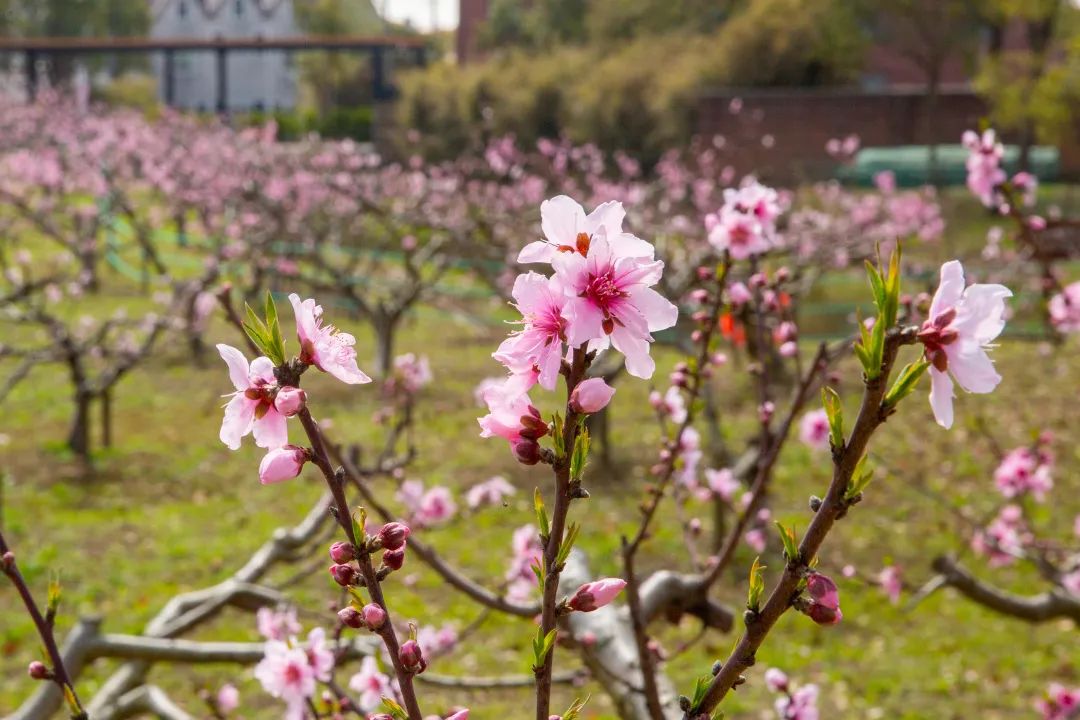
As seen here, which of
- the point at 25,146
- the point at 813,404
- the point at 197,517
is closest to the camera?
the point at 197,517

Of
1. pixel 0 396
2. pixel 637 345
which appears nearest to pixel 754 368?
pixel 637 345

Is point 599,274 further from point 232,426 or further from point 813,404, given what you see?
point 813,404

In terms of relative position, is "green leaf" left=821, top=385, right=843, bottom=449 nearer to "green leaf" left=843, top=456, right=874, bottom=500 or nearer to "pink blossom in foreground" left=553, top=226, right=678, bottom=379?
"green leaf" left=843, top=456, right=874, bottom=500

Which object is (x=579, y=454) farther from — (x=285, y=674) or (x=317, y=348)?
(x=285, y=674)

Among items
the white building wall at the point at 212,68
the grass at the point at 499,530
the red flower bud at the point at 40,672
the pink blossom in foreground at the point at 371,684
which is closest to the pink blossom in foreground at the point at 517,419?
the red flower bud at the point at 40,672

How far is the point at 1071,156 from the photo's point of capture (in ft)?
91.3

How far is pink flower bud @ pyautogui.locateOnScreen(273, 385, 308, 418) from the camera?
972mm

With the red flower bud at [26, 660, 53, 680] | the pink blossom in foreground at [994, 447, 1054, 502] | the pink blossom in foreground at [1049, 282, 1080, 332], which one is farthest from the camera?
the pink blossom in foreground at [994, 447, 1054, 502]

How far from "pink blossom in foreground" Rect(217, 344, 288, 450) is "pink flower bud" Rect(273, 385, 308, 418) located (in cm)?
7

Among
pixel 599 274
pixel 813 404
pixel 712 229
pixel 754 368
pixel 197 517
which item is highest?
pixel 599 274

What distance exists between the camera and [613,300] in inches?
39.5

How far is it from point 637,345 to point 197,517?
7461 millimetres

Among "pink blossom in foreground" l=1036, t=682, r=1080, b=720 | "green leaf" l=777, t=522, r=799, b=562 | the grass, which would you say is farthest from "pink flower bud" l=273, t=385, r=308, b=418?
"pink blossom in foreground" l=1036, t=682, r=1080, b=720

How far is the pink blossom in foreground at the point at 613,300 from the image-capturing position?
96 centimetres
